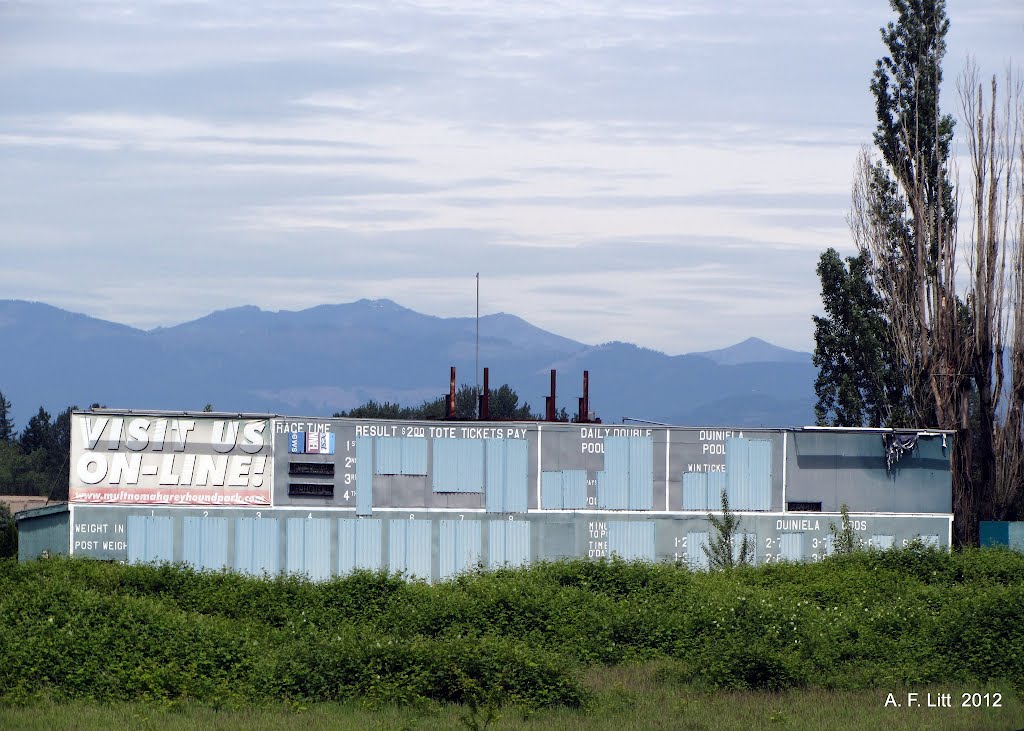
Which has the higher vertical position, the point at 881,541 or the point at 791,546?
the point at 881,541

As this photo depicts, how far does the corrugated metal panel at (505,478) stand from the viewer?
118 feet

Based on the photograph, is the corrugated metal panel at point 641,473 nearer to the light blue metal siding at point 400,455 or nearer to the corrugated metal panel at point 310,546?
the light blue metal siding at point 400,455

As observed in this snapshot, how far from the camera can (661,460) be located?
36844mm

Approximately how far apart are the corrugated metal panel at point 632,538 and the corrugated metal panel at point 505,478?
2.48 metres

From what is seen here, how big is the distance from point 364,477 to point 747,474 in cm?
1025

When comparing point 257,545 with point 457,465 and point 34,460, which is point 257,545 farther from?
point 34,460

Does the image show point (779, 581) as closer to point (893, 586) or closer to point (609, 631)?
point (893, 586)

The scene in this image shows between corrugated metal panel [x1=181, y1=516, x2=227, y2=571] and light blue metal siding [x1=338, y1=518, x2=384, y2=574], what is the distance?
290 cm

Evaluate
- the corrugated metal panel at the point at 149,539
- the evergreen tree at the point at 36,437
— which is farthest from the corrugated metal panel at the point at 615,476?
the evergreen tree at the point at 36,437

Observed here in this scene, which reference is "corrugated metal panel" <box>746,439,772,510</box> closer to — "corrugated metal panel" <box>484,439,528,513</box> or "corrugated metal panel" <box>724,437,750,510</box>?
"corrugated metal panel" <box>724,437,750,510</box>

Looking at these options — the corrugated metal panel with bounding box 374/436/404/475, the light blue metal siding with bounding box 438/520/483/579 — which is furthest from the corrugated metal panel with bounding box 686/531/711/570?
the corrugated metal panel with bounding box 374/436/404/475

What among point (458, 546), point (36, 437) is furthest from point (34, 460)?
point (458, 546)

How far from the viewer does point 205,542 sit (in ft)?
113

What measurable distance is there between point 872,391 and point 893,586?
65.3 ft
